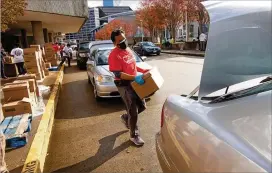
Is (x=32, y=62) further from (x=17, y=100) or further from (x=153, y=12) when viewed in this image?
(x=153, y=12)

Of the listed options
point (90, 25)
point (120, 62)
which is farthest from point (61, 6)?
point (90, 25)

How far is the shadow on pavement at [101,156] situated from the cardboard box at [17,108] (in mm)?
1933

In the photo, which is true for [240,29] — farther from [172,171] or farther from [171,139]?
[172,171]

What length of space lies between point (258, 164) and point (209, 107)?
63 centimetres

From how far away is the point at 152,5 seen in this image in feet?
119

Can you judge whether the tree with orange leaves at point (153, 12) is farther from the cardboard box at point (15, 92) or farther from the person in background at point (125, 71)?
the person in background at point (125, 71)

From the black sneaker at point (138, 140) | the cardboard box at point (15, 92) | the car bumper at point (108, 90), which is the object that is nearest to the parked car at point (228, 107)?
the black sneaker at point (138, 140)

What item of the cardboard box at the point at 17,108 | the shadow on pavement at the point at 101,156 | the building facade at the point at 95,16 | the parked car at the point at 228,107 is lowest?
the shadow on pavement at the point at 101,156

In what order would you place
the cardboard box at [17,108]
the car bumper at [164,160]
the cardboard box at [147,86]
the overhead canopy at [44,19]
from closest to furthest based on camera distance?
the car bumper at [164,160] < the cardboard box at [147,86] < the cardboard box at [17,108] < the overhead canopy at [44,19]

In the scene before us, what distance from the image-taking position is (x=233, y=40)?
1.94m

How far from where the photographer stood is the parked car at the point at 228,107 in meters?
1.37

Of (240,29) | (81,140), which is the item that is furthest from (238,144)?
(81,140)

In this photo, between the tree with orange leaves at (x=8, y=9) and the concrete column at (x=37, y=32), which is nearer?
the tree with orange leaves at (x=8, y=9)

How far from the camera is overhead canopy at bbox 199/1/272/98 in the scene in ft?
6.09
